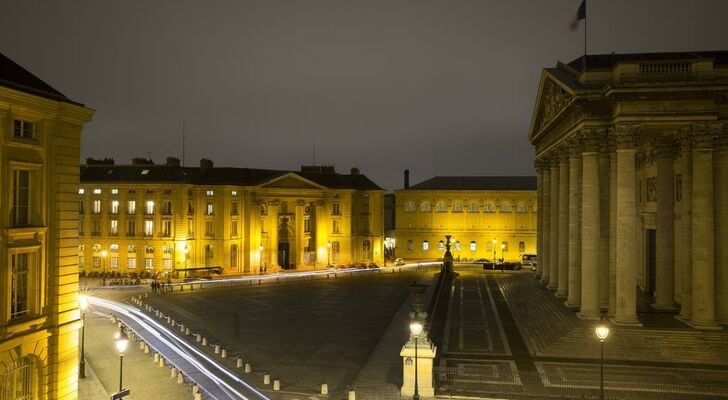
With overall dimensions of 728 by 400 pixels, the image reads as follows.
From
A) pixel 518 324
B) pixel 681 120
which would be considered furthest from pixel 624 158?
pixel 518 324

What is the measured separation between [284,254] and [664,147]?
54.9m

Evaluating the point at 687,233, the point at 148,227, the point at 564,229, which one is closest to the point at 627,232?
the point at 687,233

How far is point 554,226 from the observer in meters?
40.1

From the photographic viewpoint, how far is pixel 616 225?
28766 millimetres

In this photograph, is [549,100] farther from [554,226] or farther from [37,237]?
[37,237]

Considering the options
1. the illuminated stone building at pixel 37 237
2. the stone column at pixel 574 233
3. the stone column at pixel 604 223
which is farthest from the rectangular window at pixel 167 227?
the stone column at pixel 604 223

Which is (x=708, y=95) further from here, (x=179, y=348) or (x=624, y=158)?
(x=179, y=348)

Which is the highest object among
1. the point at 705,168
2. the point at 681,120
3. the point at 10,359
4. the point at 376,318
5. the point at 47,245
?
the point at 681,120

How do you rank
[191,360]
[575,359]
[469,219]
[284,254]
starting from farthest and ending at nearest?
1. [469,219]
2. [284,254]
3. [191,360]
4. [575,359]

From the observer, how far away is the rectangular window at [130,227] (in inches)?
2596

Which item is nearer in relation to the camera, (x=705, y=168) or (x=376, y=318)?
(x=705, y=168)

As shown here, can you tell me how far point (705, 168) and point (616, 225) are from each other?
5312 millimetres

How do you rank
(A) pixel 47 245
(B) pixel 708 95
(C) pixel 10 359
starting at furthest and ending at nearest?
(B) pixel 708 95
(A) pixel 47 245
(C) pixel 10 359

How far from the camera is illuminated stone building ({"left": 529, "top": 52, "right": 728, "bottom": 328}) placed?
1073 inches
